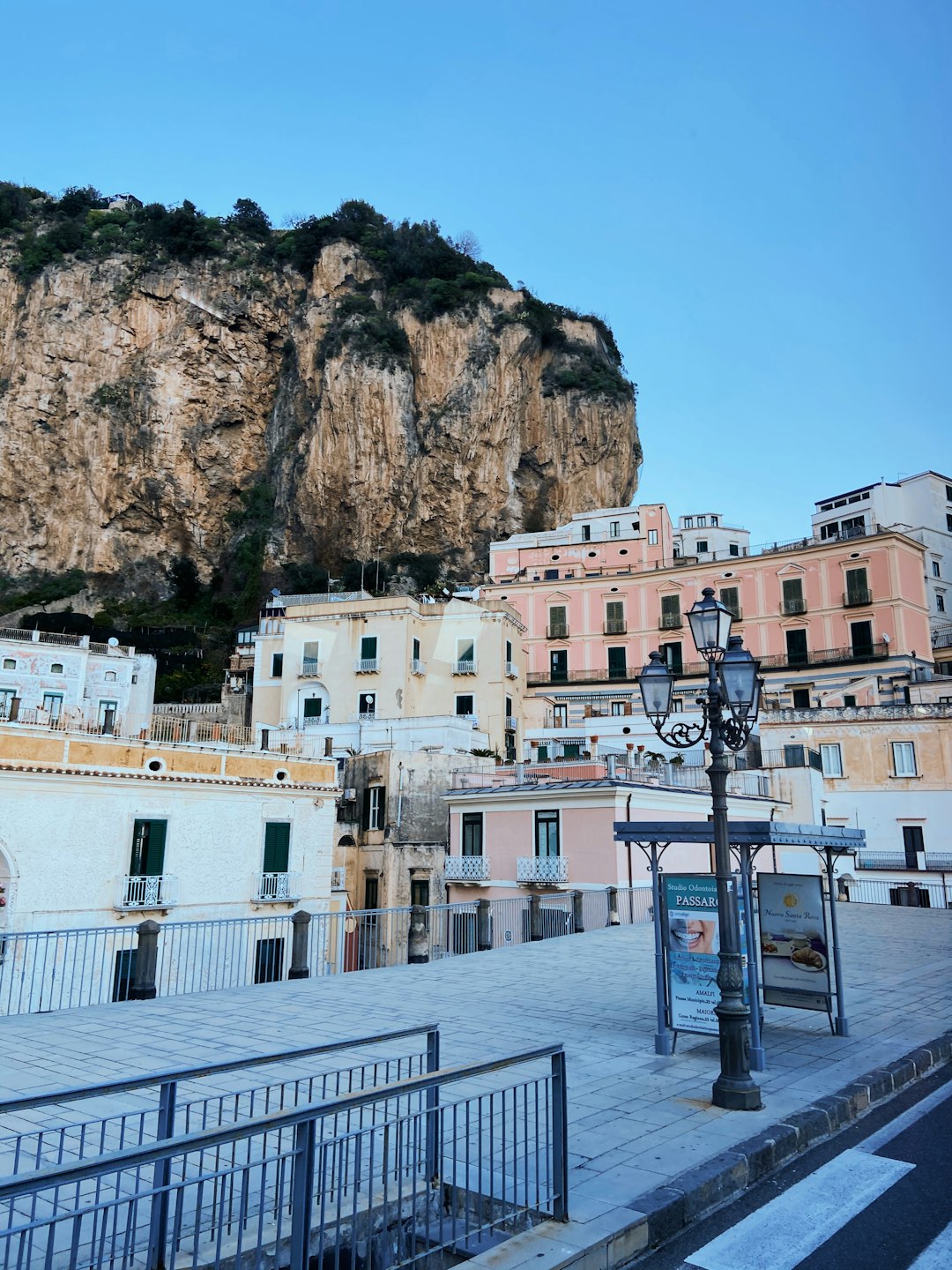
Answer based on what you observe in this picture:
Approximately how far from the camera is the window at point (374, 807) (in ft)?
98.2

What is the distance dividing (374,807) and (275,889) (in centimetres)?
772

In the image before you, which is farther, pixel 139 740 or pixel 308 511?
pixel 308 511

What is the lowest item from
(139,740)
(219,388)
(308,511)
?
(139,740)

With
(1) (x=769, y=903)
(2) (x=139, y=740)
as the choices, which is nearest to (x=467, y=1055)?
(1) (x=769, y=903)

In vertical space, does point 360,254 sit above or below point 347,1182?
above

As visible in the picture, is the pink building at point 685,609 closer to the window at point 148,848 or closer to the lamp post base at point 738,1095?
the window at point 148,848

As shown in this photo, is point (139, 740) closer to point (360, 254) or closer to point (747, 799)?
point (747, 799)

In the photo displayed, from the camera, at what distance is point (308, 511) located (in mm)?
60406

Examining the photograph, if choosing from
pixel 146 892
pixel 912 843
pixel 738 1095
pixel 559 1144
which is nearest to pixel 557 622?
pixel 912 843

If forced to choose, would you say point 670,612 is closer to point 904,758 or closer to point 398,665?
point 398,665

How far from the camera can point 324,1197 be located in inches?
162

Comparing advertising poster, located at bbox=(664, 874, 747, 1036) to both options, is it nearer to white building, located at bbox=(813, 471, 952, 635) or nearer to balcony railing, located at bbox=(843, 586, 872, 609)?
balcony railing, located at bbox=(843, 586, 872, 609)

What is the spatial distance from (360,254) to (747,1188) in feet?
231

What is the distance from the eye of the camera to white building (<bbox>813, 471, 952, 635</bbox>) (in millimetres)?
50750
